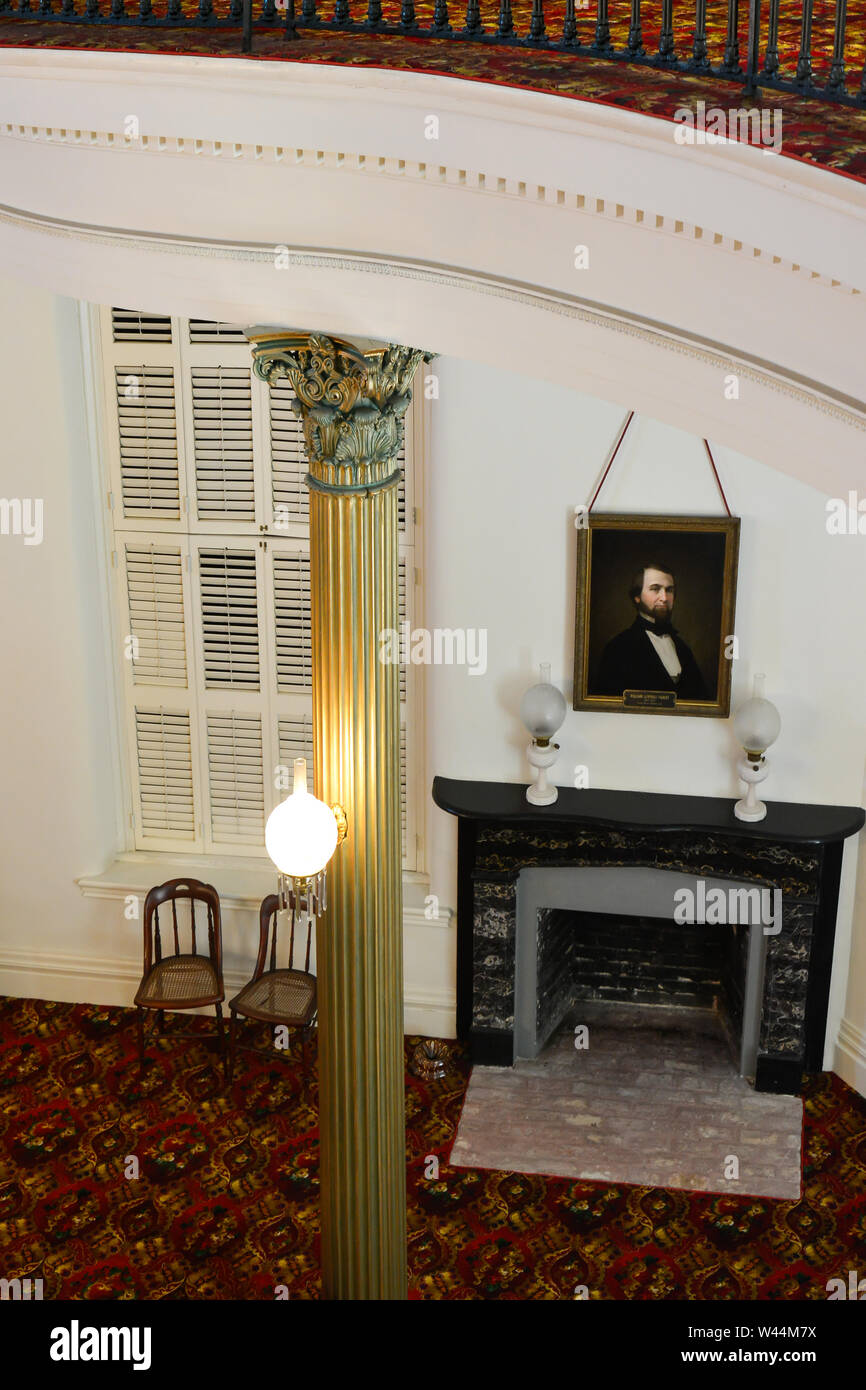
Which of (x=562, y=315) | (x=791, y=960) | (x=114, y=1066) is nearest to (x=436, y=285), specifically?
(x=562, y=315)

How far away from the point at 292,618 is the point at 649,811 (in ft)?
6.70

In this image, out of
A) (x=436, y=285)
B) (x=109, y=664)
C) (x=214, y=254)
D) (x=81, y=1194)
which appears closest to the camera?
(x=436, y=285)

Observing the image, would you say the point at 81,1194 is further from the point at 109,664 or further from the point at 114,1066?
the point at 109,664

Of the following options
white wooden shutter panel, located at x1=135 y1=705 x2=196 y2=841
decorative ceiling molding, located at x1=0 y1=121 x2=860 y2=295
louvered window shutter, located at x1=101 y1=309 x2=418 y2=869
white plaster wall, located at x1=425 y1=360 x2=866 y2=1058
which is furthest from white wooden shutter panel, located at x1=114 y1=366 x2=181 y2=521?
decorative ceiling molding, located at x1=0 y1=121 x2=860 y2=295

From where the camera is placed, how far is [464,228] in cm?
310

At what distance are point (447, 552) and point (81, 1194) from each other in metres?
3.41

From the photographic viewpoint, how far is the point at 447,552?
6.87m

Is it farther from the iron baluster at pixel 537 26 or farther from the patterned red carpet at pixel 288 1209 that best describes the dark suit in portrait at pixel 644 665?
the iron baluster at pixel 537 26

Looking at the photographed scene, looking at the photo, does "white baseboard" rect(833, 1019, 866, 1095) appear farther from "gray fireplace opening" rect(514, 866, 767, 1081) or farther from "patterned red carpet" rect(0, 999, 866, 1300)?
"gray fireplace opening" rect(514, 866, 767, 1081)

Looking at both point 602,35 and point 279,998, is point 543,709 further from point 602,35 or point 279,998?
point 602,35

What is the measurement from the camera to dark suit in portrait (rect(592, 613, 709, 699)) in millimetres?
6781

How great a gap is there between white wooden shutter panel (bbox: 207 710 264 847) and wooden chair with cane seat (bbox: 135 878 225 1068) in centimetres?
38

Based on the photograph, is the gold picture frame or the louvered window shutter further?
the louvered window shutter
